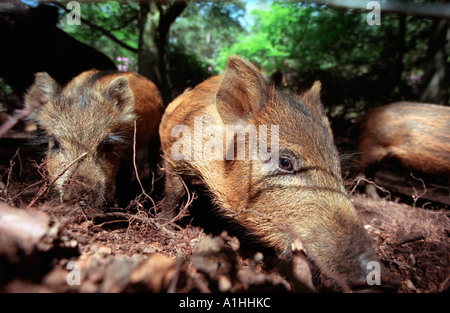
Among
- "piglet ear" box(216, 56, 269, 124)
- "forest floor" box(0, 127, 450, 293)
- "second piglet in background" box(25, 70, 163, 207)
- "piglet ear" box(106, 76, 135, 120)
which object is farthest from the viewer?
"piglet ear" box(106, 76, 135, 120)

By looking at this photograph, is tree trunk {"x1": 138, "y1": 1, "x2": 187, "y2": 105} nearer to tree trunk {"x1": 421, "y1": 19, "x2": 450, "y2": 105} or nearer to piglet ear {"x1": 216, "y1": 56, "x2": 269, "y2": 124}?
piglet ear {"x1": 216, "y1": 56, "x2": 269, "y2": 124}

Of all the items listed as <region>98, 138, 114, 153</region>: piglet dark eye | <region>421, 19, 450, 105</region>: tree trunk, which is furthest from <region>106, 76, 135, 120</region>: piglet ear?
<region>421, 19, 450, 105</region>: tree trunk

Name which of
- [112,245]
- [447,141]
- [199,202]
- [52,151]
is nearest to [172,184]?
[199,202]

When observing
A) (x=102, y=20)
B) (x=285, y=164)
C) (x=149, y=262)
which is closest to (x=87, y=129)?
(x=149, y=262)

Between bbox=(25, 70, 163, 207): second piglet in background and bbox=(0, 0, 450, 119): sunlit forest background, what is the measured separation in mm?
3273

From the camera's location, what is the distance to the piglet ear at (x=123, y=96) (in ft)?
12.6

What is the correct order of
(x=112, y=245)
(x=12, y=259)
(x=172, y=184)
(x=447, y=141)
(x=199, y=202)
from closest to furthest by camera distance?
(x=12, y=259) < (x=112, y=245) < (x=172, y=184) < (x=199, y=202) < (x=447, y=141)

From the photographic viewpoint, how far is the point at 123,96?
3986 mm

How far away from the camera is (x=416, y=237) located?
2385 mm

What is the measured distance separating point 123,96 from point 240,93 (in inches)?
91.8

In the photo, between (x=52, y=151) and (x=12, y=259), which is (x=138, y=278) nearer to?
(x=12, y=259)

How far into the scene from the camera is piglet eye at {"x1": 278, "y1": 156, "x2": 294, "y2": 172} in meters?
2.31

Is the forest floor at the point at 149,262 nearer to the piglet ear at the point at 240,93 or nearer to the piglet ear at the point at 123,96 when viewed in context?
the piglet ear at the point at 240,93

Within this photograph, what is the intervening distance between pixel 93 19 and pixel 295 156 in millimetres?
8141
